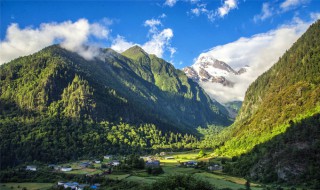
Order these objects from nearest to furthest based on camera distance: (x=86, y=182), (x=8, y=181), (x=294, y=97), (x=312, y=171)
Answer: (x=312, y=171) < (x=86, y=182) < (x=8, y=181) < (x=294, y=97)

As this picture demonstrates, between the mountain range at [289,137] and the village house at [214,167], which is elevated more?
the mountain range at [289,137]

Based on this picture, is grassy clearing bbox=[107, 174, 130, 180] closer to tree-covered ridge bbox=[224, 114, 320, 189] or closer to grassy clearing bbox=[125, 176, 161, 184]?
grassy clearing bbox=[125, 176, 161, 184]

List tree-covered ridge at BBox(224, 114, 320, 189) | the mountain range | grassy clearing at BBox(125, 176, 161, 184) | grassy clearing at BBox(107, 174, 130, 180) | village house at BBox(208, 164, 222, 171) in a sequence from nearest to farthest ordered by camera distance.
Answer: tree-covered ridge at BBox(224, 114, 320, 189) < the mountain range < grassy clearing at BBox(125, 176, 161, 184) < grassy clearing at BBox(107, 174, 130, 180) < village house at BBox(208, 164, 222, 171)

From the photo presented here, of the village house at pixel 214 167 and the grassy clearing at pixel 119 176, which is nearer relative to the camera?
the grassy clearing at pixel 119 176

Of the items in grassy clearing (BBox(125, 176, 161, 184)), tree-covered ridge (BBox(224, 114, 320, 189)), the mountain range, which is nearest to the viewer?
tree-covered ridge (BBox(224, 114, 320, 189))

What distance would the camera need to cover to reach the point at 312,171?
10369 centimetres

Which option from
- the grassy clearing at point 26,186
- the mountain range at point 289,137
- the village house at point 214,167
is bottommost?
the grassy clearing at point 26,186

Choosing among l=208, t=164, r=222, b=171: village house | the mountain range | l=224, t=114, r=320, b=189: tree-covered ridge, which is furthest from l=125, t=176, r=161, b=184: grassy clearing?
l=208, t=164, r=222, b=171: village house

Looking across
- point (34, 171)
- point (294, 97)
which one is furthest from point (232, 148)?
point (34, 171)

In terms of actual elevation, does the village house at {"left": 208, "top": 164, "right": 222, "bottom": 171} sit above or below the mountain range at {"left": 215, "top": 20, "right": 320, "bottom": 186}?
below

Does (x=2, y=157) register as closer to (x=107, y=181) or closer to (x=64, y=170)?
(x=64, y=170)

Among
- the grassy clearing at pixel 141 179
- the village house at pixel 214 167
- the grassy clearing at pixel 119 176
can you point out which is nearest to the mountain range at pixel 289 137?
the village house at pixel 214 167

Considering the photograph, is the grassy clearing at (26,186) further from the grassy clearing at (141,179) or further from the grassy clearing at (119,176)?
the grassy clearing at (141,179)

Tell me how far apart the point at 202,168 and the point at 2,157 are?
123 m
